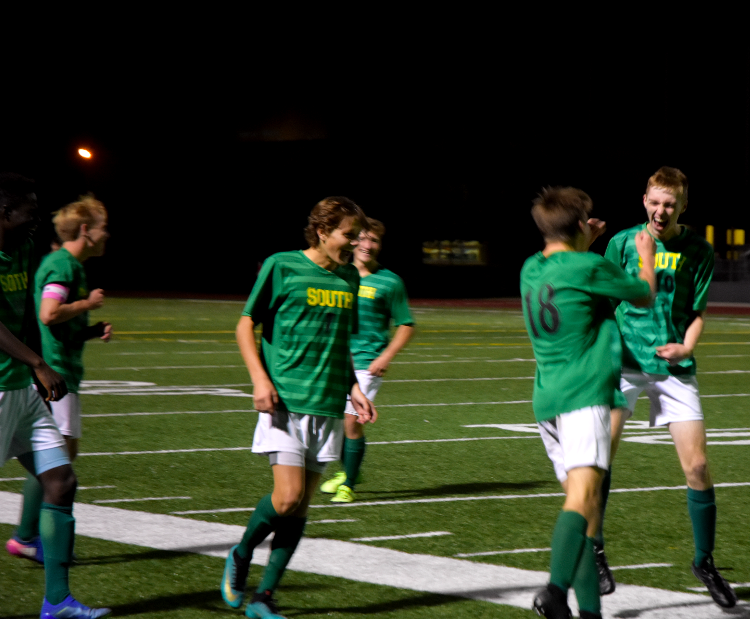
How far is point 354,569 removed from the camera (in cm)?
623

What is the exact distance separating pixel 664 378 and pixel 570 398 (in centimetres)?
142

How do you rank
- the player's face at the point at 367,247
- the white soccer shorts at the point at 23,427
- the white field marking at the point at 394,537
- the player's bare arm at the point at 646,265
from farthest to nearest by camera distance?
1. the player's face at the point at 367,247
2. the white field marking at the point at 394,537
3. the white soccer shorts at the point at 23,427
4. the player's bare arm at the point at 646,265

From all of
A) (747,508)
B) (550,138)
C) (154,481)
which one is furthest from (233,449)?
(550,138)

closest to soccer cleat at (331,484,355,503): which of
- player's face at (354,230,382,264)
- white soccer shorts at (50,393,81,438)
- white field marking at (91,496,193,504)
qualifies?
white field marking at (91,496,193,504)

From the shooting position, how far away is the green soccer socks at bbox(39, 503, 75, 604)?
508 cm

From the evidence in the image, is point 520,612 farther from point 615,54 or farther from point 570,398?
point 615,54

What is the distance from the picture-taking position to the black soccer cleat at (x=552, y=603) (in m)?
4.48

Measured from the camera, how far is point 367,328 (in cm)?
877

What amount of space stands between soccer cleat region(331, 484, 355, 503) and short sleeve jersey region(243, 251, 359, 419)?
9.97 ft

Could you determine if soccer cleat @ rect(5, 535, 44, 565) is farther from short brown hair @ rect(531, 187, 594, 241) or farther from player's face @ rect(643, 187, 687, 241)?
player's face @ rect(643, 187, 687, 241)

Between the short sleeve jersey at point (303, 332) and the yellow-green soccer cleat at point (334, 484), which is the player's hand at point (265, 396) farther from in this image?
the yellow-green soccer cleat at point (334, 484)

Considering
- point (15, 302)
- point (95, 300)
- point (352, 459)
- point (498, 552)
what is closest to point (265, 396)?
point (15, 302)

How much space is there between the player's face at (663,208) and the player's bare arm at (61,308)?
269 centimetres

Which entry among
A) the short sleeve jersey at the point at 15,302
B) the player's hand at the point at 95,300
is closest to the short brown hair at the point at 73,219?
the player's hand at the point at 95,300
